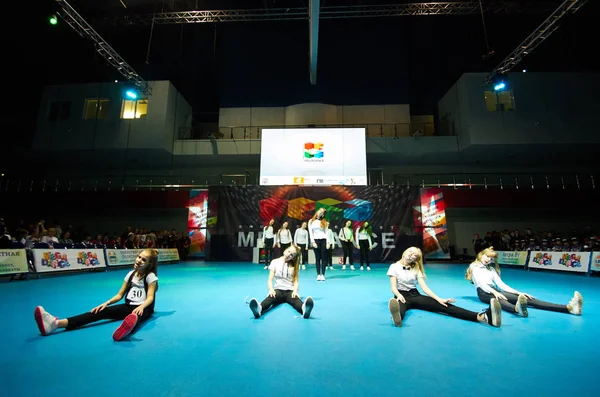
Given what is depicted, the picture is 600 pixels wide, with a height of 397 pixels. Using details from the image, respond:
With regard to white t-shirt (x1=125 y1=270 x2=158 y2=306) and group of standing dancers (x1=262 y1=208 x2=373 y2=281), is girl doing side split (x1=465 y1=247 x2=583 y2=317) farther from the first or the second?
white t-shirt (x1=125 y1=270 x2=158 y2=306)

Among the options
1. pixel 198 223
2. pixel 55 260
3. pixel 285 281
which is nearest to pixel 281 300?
pixel 285 281

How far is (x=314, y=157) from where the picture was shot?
549 inches

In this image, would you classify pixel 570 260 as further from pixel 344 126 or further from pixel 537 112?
pixel 344 126

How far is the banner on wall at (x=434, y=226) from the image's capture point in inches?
607

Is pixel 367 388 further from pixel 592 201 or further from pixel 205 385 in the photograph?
pixel 592 201

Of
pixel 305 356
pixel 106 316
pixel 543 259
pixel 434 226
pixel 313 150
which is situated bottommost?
pixel 305 356

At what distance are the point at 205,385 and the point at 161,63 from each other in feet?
65.9

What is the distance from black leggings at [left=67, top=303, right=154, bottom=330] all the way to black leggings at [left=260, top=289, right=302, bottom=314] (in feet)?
4.50

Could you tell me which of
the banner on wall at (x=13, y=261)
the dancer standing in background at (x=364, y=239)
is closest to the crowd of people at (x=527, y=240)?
the dancer standing in background at (x=364, y=239)

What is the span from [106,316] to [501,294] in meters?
4.99

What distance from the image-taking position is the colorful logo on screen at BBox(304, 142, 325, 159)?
13.9m

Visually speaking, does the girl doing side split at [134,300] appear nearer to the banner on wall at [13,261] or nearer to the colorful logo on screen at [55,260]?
the banner on wall at [13,261]

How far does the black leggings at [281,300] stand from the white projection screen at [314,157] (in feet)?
32.3

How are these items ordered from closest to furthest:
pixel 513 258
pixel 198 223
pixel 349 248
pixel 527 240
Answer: pixel 349 248 → pixel 513 258 → pixel 527 240 → pixel 198 223
